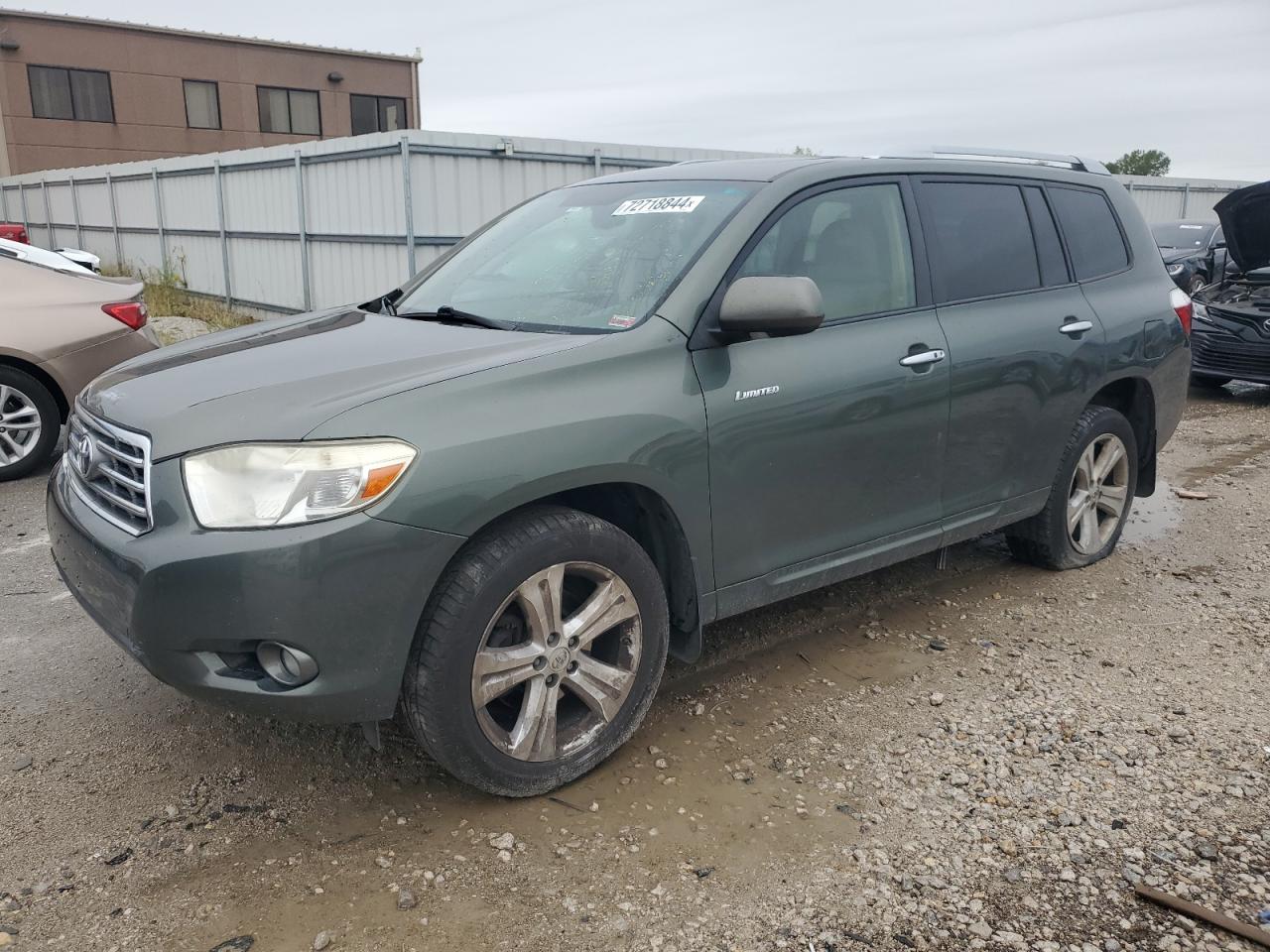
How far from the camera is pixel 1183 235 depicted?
43.0 feet

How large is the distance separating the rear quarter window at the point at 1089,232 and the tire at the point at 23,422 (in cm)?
599

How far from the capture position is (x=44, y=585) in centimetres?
461

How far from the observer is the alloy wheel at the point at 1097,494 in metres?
4.64

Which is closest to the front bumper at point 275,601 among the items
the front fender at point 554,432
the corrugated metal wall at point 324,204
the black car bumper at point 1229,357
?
the front fender at point 554,432

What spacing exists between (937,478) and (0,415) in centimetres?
573

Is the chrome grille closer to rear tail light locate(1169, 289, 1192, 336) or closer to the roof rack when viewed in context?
the roof rack

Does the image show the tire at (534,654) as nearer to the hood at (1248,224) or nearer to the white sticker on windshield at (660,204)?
the white sticker on windshield at (660,204)

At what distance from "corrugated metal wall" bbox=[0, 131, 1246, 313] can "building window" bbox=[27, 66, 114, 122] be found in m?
12.0

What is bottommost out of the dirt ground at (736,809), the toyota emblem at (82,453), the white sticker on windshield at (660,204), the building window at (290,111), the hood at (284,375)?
the dirt ground at (736,809)

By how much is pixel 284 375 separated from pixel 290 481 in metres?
0.48

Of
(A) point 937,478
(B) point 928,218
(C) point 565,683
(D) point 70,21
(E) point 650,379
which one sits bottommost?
(C) point 565,683

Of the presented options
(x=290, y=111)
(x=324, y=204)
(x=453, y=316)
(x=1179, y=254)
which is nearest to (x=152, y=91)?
(x=290, y=111)

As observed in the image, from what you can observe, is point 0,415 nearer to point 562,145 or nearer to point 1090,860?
point 1090,860

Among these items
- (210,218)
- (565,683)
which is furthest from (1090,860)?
(210,218)
